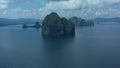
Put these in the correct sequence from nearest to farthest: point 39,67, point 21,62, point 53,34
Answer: point 39,67, point 21,62, point 53,34

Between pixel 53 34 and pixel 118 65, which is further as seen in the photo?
pixel 53 34

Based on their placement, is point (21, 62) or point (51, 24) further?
point (51, 24)

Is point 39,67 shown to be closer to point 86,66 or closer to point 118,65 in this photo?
point 86,66

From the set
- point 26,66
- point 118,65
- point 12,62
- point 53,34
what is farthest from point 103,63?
point 53,34

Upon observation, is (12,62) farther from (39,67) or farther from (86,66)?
(86,66)

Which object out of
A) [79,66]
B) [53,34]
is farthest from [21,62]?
[53,34]

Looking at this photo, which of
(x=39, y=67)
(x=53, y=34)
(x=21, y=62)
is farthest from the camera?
(x=53, y=34)
